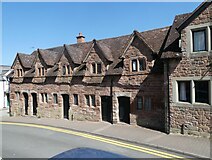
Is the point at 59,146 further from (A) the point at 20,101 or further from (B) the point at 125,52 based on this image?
(A) the point at 20,101

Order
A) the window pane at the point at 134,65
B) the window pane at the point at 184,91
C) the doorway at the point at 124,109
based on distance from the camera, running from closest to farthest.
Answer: the window pane at the point at 184,91
the window pane at the point at 134,65
the doorway at the point at 124,109

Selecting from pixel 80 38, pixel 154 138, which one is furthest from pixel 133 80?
pixel 80 38

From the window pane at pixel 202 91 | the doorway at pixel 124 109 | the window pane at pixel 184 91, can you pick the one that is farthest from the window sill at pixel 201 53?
the doorway at pixel 124 109

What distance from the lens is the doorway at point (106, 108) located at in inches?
794

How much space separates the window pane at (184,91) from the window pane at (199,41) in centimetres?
229

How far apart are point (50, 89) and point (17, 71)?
716 cm

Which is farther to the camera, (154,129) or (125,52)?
(125,52)

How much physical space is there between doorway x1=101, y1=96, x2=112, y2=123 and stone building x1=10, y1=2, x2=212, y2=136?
93 millimetres

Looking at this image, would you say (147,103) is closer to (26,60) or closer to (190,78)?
(190,78)

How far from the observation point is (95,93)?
67.4 feet

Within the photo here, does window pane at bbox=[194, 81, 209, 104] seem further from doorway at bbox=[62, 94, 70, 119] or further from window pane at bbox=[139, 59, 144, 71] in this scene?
doorway at bbox=[62, 94, 70, 119]

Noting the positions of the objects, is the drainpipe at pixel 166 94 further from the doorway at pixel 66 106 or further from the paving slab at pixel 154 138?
the doorway at pixel 66 106

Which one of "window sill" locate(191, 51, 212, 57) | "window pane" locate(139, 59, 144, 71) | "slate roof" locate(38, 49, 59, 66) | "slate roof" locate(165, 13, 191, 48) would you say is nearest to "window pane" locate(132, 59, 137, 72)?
"window pane" locate(139, 59, 144, 71)

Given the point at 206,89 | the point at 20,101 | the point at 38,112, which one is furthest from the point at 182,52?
the point at 20,101
